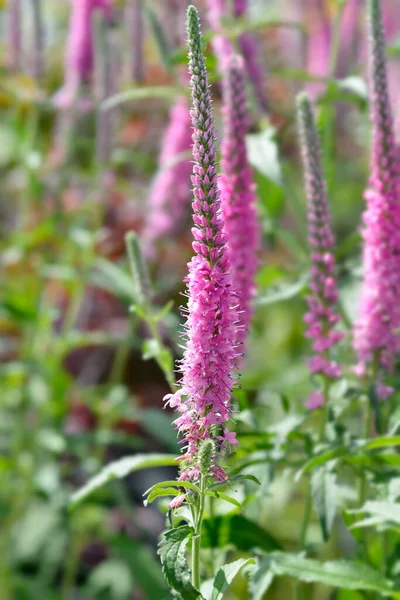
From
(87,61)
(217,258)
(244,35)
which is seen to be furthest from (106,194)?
(217,258)

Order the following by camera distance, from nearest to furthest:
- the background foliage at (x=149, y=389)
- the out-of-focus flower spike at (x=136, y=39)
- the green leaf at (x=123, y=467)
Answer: the green leaf at (x=123, y=467) < the background foliage at (x=149, y=389) < the out-of-focus flower spike at (x=136, y=39)

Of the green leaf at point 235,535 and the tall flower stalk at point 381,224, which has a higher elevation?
the tall flower stalk at point 381,224

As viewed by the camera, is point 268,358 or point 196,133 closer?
point 196,133

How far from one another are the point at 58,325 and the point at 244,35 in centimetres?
248

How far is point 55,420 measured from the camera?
3.53m

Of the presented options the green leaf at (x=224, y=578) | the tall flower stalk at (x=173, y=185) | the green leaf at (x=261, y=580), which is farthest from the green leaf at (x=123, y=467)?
the tall flower stalk at (x=173, y=185)

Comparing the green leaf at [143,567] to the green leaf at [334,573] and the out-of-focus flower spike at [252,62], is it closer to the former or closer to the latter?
the green leaf at [334,573]

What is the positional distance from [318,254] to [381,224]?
0.56ft

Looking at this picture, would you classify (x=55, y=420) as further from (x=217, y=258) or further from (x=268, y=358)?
(x=217, y=258)

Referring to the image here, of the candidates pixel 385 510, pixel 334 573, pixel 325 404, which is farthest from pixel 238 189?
pixel 334 573

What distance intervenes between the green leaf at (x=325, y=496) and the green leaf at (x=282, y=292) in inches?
21.0

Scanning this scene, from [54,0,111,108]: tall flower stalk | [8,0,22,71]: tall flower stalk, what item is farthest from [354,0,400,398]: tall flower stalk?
[8,0,22,71]: tall flower stalk

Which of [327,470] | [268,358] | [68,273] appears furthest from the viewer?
[268,358]

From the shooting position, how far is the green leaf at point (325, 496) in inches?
71.1
